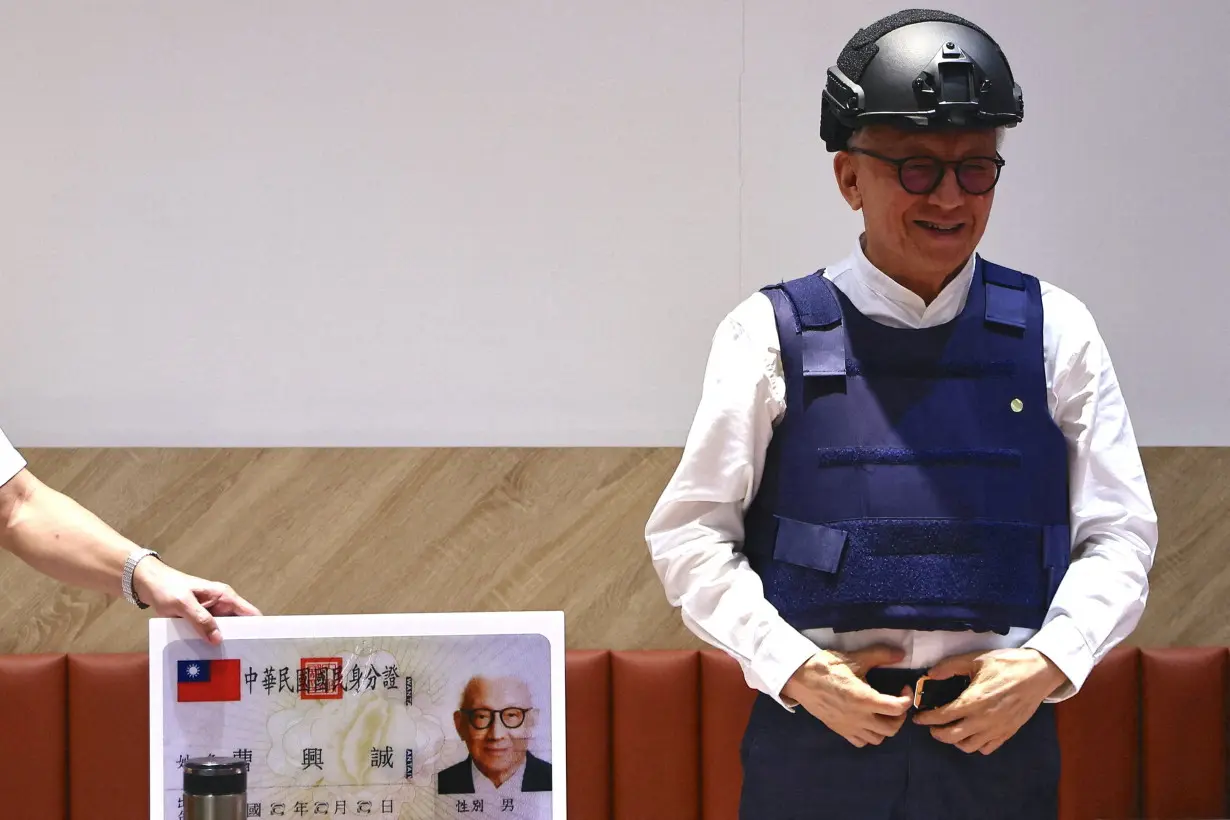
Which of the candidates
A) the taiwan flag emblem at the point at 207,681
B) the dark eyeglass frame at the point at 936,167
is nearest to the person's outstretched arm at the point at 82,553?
the taiwan flag emblem at the point at 207,681

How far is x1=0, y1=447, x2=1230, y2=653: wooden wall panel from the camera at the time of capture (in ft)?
9.19

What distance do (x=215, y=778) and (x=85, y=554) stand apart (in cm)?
54

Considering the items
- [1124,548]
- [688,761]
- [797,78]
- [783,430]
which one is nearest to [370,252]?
[797,78]

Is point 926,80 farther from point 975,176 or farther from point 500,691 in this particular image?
point 500,691

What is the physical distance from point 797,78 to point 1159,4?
82 centimetres

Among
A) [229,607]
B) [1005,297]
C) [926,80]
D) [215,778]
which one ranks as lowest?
[215,778]

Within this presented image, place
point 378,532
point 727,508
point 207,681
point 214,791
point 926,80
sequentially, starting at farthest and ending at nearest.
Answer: point 378,532
point 727,508
point 926,80
point 207,681
point 214,791

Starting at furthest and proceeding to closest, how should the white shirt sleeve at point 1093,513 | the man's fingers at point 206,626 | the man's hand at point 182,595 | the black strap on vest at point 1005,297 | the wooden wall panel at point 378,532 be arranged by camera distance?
1. the wooden wall panel at point 378,532
2. the black strap on vest at point 1005,297
3. the white shirt sleeve at point 1093,513
4. the man's hand at point 182,595
5. the man's fingers at point 206,626

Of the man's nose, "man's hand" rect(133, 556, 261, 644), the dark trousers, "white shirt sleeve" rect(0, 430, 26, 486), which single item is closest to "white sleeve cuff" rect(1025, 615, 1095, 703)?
the dark trousers

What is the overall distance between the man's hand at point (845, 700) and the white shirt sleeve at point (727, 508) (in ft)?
0.09

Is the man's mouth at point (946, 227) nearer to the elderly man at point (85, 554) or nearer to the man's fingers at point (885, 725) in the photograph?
the man's fingers at point (885, 725)

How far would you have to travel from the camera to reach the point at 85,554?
164cm

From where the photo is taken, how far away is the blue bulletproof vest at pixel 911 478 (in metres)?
1.55

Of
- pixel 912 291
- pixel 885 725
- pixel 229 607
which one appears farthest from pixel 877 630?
pixel 229 607
